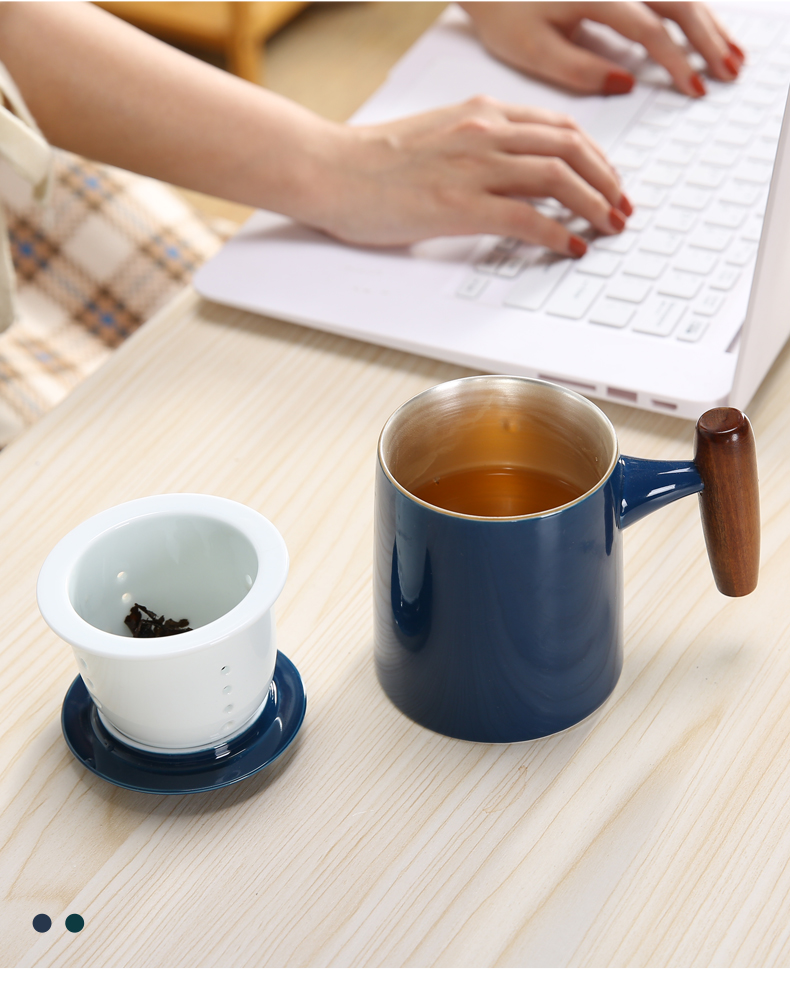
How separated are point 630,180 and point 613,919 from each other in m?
0.57

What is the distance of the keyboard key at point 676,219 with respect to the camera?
71cm

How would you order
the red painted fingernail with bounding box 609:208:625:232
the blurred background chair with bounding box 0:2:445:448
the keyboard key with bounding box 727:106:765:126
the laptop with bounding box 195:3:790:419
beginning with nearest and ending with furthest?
the laptop with bounding box 195:3:790:419 → the red painted fingernail with bounding box 609:208:625:232 → the keyboard key with bounding box 727:106:765:126 → the blurred background chair with bounding box 0:2:445:448

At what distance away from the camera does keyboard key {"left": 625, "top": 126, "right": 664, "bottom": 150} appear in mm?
798

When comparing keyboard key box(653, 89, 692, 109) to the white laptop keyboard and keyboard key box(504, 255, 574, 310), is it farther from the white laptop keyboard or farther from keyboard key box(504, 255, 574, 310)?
keyboard key box(504, 255, 574, 310)

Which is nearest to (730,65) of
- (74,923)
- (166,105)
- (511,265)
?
(511,265)

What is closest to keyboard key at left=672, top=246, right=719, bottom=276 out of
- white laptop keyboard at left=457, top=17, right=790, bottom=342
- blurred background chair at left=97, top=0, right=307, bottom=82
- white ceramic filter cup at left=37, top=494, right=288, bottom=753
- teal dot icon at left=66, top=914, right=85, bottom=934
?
white laptop keyboard at left=457, top=17, right=790, bottom=342

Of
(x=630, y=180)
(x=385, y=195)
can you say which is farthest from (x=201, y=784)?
(x=630, y=180)

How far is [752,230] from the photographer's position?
0.70 meters

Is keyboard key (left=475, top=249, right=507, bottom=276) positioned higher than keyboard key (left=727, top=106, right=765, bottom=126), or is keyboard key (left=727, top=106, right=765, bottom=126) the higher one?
keyboard key (left=475, top=249, right=507, bottom=276)

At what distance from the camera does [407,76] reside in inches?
35.2

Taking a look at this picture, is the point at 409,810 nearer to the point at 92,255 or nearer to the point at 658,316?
the point at 658,316

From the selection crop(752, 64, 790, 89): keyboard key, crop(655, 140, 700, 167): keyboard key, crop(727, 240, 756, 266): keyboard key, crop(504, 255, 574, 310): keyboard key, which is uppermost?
crop(504, 255, 574, 310): keyboard key

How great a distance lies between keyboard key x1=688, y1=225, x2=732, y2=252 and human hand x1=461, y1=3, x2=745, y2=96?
8.4 inches
